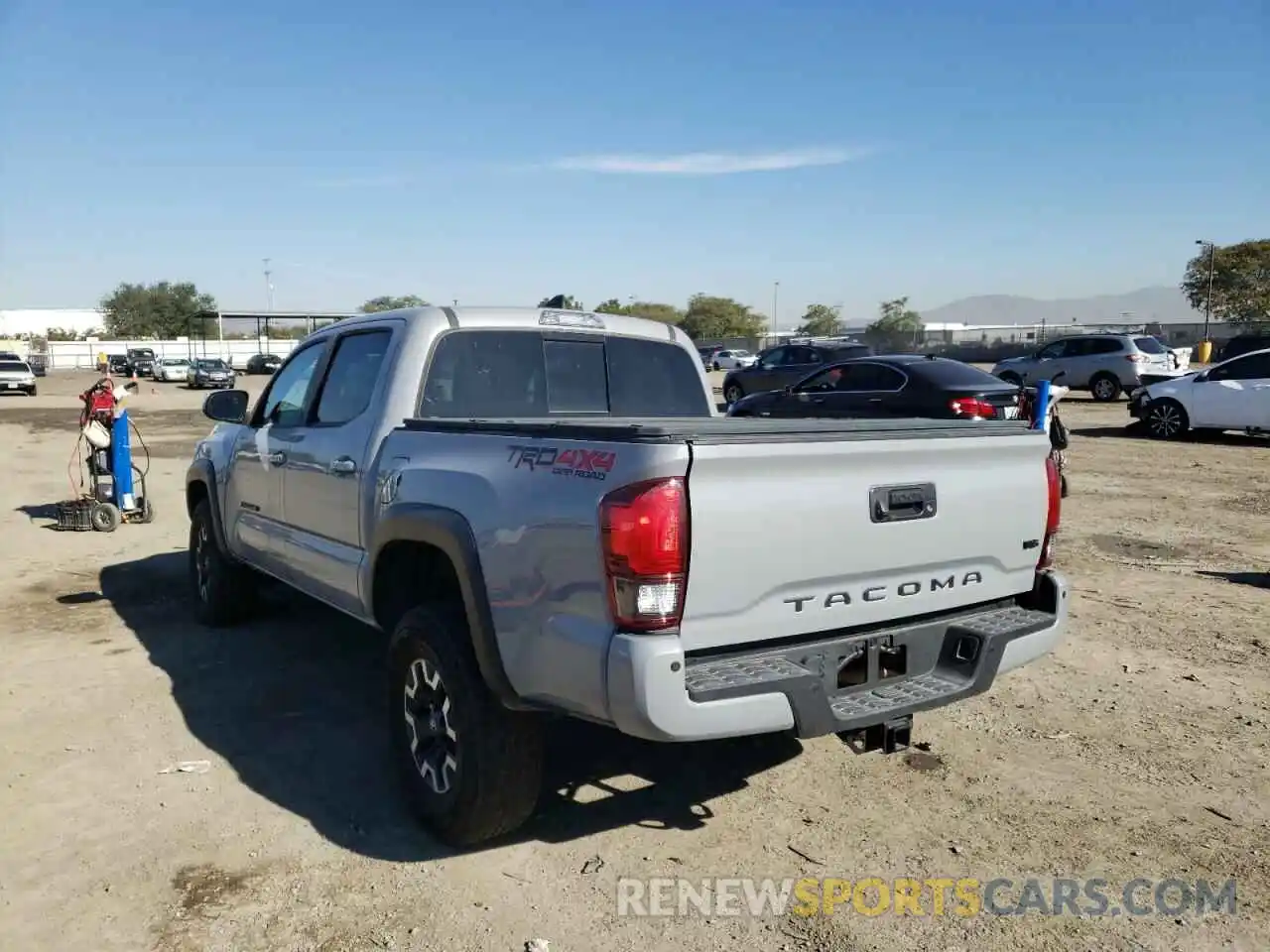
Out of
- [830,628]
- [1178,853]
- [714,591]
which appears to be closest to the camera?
[714,591]

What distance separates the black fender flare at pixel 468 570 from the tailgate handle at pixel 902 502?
1.31m

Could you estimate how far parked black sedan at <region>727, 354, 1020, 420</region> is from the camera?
12.5 m

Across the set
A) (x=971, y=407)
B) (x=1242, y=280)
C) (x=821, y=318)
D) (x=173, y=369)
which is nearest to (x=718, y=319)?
(x=821, y=318)

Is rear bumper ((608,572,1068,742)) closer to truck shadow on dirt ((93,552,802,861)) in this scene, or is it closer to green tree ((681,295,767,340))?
truck shadow on dirt ((93,552,802,861))

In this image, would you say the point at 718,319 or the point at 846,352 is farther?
the point at 718,319

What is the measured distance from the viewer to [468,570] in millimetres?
3338

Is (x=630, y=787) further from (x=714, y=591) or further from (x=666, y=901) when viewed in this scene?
(x=714, y=591)

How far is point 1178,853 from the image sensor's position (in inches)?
140

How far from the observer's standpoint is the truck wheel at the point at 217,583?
631 centimetres

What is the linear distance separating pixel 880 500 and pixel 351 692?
3214 millimetres

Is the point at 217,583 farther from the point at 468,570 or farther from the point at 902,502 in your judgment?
the point at 902,502

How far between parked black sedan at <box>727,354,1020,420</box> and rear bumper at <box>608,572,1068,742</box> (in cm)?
870

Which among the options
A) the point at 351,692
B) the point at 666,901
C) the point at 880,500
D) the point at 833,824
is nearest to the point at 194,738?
the point at 351,692

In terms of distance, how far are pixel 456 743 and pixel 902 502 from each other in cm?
174
